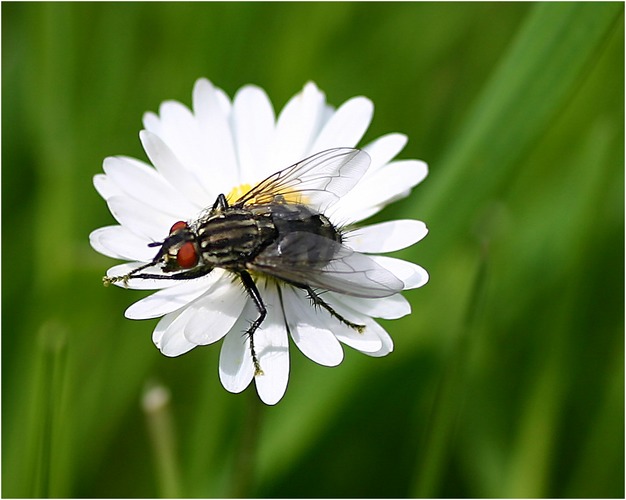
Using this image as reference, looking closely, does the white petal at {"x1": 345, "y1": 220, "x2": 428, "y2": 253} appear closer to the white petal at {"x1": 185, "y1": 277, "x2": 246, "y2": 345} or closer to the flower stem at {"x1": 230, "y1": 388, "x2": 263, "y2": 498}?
the white petal at {"x1": 185, "y1": 277, "x2": 246, "y2": 345}

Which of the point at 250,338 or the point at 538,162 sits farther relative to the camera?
the point at 538,162

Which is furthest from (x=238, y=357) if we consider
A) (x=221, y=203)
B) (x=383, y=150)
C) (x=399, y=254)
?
(x=399, y=254)

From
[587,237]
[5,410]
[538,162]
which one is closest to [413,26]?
[538,162]

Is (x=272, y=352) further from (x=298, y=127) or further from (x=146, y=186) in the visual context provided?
(x=298, y=127)

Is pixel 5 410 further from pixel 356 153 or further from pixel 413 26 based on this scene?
pixel 413 26

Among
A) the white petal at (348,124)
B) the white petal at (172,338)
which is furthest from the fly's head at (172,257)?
the white petal at (348,124)
